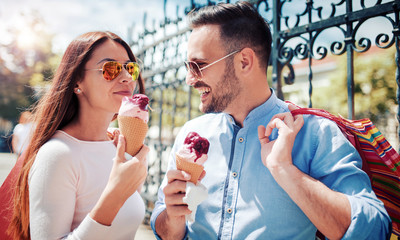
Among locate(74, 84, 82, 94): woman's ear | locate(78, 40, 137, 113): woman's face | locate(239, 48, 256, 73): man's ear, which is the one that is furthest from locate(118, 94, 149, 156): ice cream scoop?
locate(239, 48, 256, 73): man's ear

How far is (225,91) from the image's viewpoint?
215 cm

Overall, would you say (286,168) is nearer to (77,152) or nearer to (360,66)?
(77,152)

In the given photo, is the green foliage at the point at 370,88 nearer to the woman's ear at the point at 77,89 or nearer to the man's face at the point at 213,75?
the man's face at the point at 213,75

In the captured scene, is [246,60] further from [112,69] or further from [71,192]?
[71,192]

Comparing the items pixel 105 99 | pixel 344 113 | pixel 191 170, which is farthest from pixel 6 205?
pixel 344 113

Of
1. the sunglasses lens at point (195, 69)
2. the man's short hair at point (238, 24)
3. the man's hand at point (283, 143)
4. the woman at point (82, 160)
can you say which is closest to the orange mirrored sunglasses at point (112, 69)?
the woman at point (82, 160)

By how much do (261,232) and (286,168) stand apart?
0.48 m

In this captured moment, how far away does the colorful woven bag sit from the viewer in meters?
1.75

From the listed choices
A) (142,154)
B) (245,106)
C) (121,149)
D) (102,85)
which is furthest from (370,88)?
(121,149)

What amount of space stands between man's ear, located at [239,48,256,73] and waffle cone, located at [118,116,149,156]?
0.89 meters

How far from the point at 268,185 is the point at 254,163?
17cm

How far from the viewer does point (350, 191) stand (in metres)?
1.55

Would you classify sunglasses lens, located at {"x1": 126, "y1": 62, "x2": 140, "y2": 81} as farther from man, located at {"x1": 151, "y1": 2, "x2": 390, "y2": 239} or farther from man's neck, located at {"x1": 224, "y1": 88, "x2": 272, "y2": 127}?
man's neck, located at {"x1": 224, "y1": 88, "x2": 272, "y2": 127}

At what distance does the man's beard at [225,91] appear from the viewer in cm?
215
